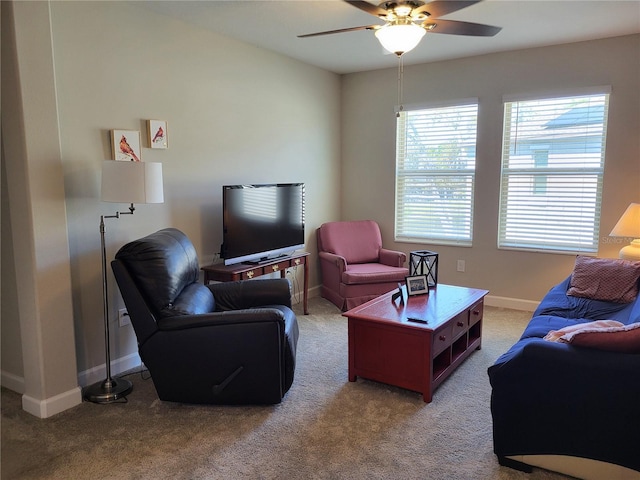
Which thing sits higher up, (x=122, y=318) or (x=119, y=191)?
(x=119, y=191)

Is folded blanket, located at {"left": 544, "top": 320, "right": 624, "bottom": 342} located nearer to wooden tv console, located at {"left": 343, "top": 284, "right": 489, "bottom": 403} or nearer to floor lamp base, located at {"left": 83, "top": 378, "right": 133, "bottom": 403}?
wooden tv console, located at {"left": 343, "top": 284, "right": 489, "bottom": 403}

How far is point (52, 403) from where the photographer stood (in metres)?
2.78

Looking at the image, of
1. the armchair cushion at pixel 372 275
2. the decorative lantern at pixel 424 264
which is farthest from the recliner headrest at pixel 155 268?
the armchair cushion at pixel 372 275

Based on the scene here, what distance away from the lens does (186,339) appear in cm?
267

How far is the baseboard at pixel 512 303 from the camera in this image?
477 centimetres

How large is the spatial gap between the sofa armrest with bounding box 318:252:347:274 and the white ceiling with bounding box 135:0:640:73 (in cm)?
202

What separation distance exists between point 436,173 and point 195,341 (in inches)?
138

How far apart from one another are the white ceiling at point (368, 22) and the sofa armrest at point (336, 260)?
2016mm

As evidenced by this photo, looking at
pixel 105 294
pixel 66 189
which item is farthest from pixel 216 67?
pixel 105 294

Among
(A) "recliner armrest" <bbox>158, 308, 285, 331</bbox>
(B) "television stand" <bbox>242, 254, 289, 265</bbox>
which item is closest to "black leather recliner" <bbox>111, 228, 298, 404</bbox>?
(A) "recliner armrest" <bbox>158, 308, 285, 331</bbox>

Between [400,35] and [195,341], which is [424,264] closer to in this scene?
[400,35]

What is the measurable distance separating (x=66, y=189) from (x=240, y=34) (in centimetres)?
198

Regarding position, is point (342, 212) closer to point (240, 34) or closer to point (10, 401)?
point (240, 34)

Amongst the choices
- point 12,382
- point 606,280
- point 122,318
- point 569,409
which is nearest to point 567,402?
point 569,409
